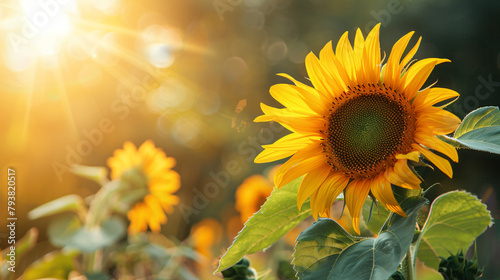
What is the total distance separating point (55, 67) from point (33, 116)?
18.7 inches

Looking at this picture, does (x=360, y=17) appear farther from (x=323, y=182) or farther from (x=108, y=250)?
(x=323, y=182)

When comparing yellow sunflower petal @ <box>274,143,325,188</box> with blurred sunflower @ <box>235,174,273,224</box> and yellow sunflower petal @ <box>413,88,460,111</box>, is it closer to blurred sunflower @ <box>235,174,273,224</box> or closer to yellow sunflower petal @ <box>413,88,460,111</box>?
yellow sunflower petal @ <box>413,88,460,111</box>

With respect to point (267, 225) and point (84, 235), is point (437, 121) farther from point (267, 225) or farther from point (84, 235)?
point (84, 235)

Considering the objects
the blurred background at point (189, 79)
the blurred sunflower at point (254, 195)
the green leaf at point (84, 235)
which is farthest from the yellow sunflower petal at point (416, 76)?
the blurred background at point (189, 79)

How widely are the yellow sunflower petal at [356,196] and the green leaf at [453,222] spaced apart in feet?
0.20

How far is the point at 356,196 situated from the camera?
1.37 feet

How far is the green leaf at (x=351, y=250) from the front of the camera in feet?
1.04

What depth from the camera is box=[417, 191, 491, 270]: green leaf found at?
37 centimetres

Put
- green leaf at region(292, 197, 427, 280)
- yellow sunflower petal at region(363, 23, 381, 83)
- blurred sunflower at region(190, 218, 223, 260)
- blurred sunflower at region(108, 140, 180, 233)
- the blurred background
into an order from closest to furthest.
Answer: green leaf at region(292, 197, 427, 280), yellow sunflower petal at region(363, 23, 381, 83), blurred sunflower at region(108, 140, 180, 233), blurred sunflower at region(190, 218, 223, 260), the blurred background

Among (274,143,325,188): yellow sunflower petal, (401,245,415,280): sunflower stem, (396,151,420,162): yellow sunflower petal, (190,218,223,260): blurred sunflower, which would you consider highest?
(274,143,325,188): yellow sunflower petal

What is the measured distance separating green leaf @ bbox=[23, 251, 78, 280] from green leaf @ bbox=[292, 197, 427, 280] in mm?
889

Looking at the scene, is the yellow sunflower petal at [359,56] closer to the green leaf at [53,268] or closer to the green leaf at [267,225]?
the green leaf at [267,225]

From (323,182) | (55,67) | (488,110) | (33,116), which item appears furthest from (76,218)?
(33,116)

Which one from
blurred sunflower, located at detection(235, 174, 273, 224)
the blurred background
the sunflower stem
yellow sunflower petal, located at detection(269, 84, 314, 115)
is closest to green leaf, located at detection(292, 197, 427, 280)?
the sunflower stem
